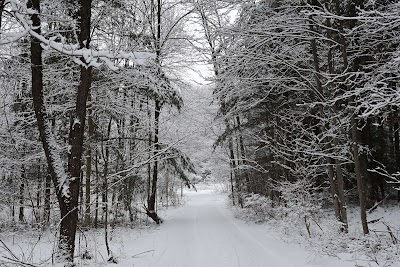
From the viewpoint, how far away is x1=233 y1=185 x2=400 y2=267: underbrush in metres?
5.75

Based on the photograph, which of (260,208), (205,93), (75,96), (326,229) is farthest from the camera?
(205,93)

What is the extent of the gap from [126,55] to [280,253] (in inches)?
266

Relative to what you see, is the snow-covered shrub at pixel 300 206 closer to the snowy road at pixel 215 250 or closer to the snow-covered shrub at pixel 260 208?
the snowy road at pixel 215 250

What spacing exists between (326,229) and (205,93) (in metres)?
12.7

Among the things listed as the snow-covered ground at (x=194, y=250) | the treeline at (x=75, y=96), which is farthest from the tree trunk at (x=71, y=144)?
the snow-covered ground at (x=194, y=250)

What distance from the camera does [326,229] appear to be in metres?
9.16

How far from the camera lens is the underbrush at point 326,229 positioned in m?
5.75

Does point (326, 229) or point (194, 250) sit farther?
point (326, 229)

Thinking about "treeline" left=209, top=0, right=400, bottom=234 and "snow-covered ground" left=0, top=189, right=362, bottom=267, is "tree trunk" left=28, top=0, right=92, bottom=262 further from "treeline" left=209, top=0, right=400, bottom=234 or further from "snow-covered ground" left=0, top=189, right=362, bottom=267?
"treeline" left=209, top=0, right=400, bottom=234

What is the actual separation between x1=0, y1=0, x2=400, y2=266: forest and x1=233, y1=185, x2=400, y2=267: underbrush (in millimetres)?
63

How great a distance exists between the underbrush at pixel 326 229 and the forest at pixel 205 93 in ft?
0.21

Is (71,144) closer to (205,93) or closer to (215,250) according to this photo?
(215,250)

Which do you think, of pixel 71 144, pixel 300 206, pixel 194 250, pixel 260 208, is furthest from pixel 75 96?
pixel 260 208

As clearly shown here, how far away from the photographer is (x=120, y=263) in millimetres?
7121
